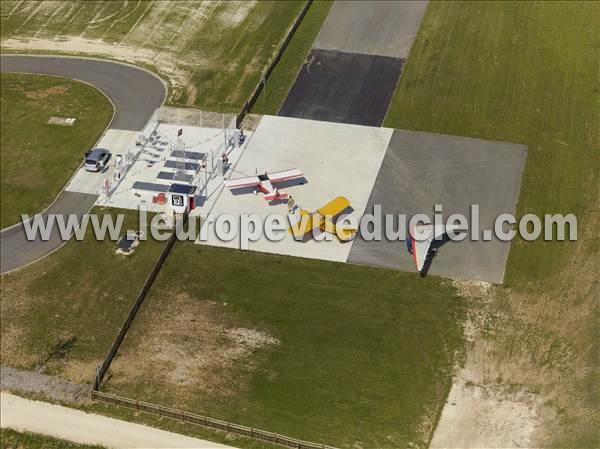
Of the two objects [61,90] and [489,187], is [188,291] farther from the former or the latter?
[61,90]

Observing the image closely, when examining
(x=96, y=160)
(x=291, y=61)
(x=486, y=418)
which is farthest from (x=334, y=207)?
(x=291, y=61)

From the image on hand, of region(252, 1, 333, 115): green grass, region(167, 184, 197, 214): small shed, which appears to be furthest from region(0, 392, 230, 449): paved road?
region(252, 1, 333, 115): green grass

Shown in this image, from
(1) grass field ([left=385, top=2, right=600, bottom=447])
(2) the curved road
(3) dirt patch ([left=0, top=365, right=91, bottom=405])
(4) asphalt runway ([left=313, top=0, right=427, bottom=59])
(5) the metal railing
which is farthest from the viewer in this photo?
(4) asphalt runway ([left=313, top=0, right=427, bottom=59])

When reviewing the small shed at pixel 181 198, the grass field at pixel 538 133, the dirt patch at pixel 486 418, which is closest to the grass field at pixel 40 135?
the small shed at pixel 181 198

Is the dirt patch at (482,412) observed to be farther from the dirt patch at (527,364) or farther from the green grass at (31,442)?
the green grass at (31,442)

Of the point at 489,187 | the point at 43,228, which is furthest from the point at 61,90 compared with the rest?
the point at 489,187

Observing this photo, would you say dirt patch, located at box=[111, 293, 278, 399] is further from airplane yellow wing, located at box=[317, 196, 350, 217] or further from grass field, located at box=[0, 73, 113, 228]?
grass field, located at box=[0, 73, 113, 228]
